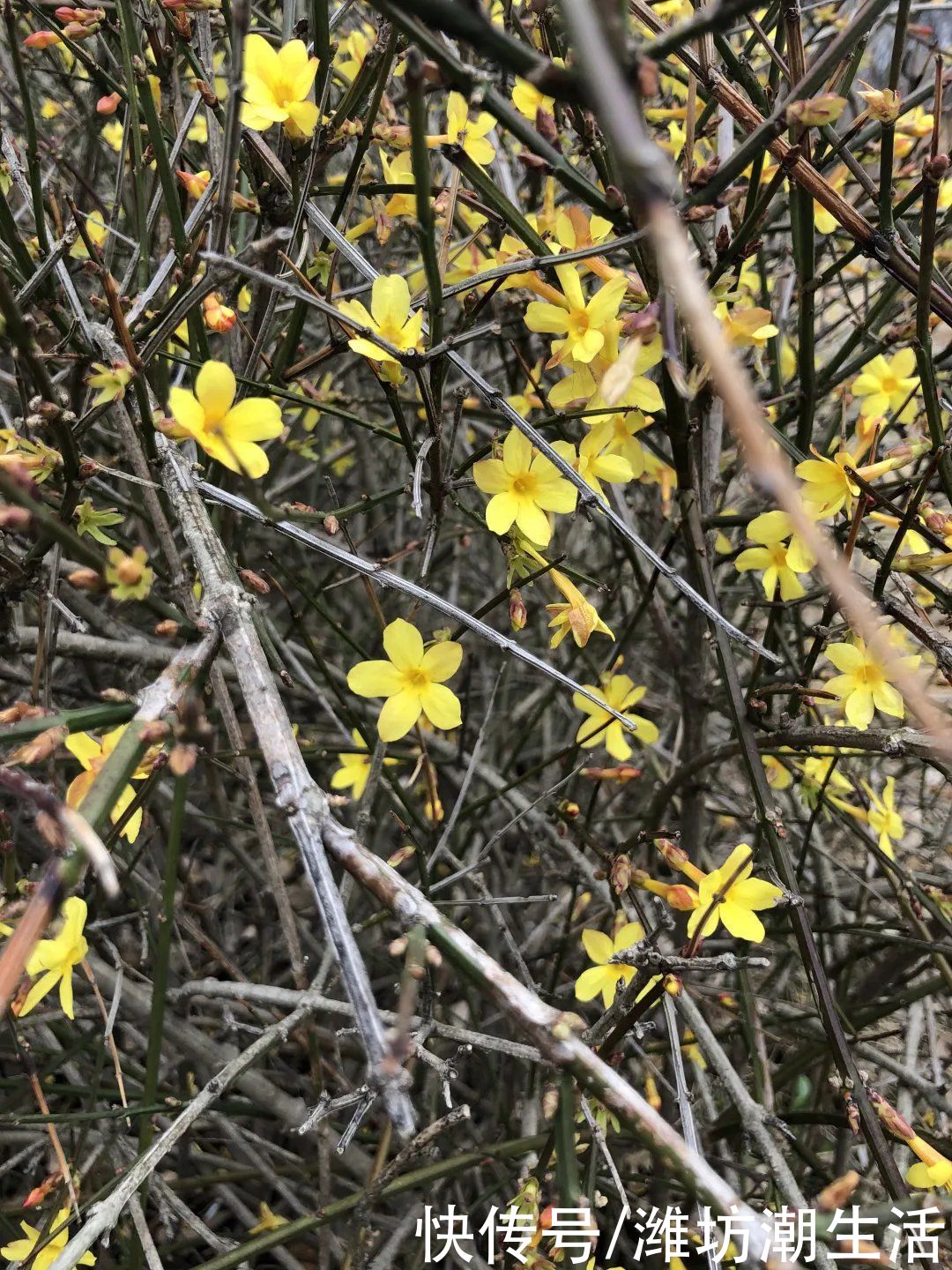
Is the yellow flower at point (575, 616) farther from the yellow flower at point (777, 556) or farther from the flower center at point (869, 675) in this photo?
the flower center at point (869, 675)

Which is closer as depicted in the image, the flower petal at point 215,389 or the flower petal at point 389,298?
the flower petal at point 215,389

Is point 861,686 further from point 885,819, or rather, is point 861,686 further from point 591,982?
point 885,819

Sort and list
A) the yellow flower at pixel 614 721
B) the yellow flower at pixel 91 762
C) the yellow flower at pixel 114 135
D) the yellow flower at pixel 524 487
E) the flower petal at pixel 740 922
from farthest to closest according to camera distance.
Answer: the yellow flower at pixel 114 135, the yellow flower at pixel 614 721, the flower petal at pixel 740 922, the yellow flower at pixel 524 487, the yellow flower at pixel 91 762

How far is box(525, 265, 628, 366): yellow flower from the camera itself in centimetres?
126

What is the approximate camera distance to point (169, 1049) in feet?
7.80

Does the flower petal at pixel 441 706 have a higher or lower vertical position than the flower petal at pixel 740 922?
higher

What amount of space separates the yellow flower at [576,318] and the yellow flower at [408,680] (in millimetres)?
430

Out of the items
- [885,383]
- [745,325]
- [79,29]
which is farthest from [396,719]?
[885,383]

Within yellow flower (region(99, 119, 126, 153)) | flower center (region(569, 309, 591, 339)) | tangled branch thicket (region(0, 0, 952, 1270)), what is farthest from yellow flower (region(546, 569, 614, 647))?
yellow flower (region(99, 119, 126, 153))

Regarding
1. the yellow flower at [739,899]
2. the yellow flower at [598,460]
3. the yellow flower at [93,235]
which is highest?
the yellow flower at [93,235]

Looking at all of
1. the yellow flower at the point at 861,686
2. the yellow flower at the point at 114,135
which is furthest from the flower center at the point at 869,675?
the yellow flower at the point at 114,135

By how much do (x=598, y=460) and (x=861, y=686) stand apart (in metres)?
0.57

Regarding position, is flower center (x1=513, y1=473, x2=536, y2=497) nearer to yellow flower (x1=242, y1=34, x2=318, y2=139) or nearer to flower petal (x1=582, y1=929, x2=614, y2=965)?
yellow flower (x1=242, y1=34, x2=318, y2=139)

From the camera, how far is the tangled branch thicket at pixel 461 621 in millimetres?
890
